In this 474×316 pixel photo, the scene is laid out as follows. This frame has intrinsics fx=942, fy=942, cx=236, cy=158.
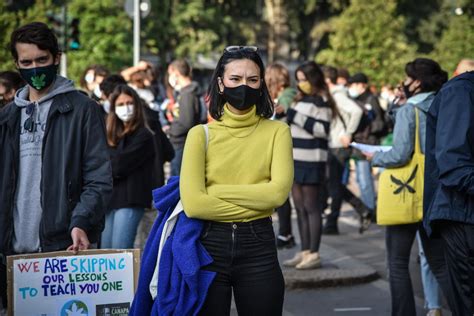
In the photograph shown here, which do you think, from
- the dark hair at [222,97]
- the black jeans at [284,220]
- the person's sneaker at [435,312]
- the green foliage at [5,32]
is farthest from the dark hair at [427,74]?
the green foliage at [5,32]

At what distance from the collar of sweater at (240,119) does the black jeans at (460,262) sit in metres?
1.38

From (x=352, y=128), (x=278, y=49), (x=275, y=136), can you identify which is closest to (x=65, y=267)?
(x=275, y=136)

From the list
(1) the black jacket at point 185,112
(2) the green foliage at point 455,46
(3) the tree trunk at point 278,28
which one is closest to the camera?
(1) the black jacket at point 185,112

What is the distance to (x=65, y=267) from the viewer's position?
434 centimetres

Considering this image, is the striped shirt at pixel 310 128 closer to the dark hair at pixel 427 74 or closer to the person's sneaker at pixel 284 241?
the person's sneaker at pixel 284 241

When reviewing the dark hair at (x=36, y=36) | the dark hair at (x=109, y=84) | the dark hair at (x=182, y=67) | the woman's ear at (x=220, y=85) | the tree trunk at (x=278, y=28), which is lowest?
the dark hair at (x=109, y=84)

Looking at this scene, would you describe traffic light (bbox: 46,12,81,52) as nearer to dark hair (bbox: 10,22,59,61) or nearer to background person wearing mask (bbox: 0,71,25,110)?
A: background person wearing mask (bbox: 0,71,25,110)

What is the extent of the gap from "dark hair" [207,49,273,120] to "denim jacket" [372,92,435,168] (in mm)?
2311

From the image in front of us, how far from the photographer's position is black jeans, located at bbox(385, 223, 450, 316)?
6477mm

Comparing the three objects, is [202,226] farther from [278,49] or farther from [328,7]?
[328,7]

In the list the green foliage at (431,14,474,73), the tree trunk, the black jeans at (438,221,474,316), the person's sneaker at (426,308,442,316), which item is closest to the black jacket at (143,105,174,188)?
the person's sneaker at (426,308,442,316)

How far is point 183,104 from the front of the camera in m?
10.7

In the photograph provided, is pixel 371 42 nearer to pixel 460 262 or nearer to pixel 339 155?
pixel 339 155

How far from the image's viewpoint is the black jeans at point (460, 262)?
4914 millimetres
